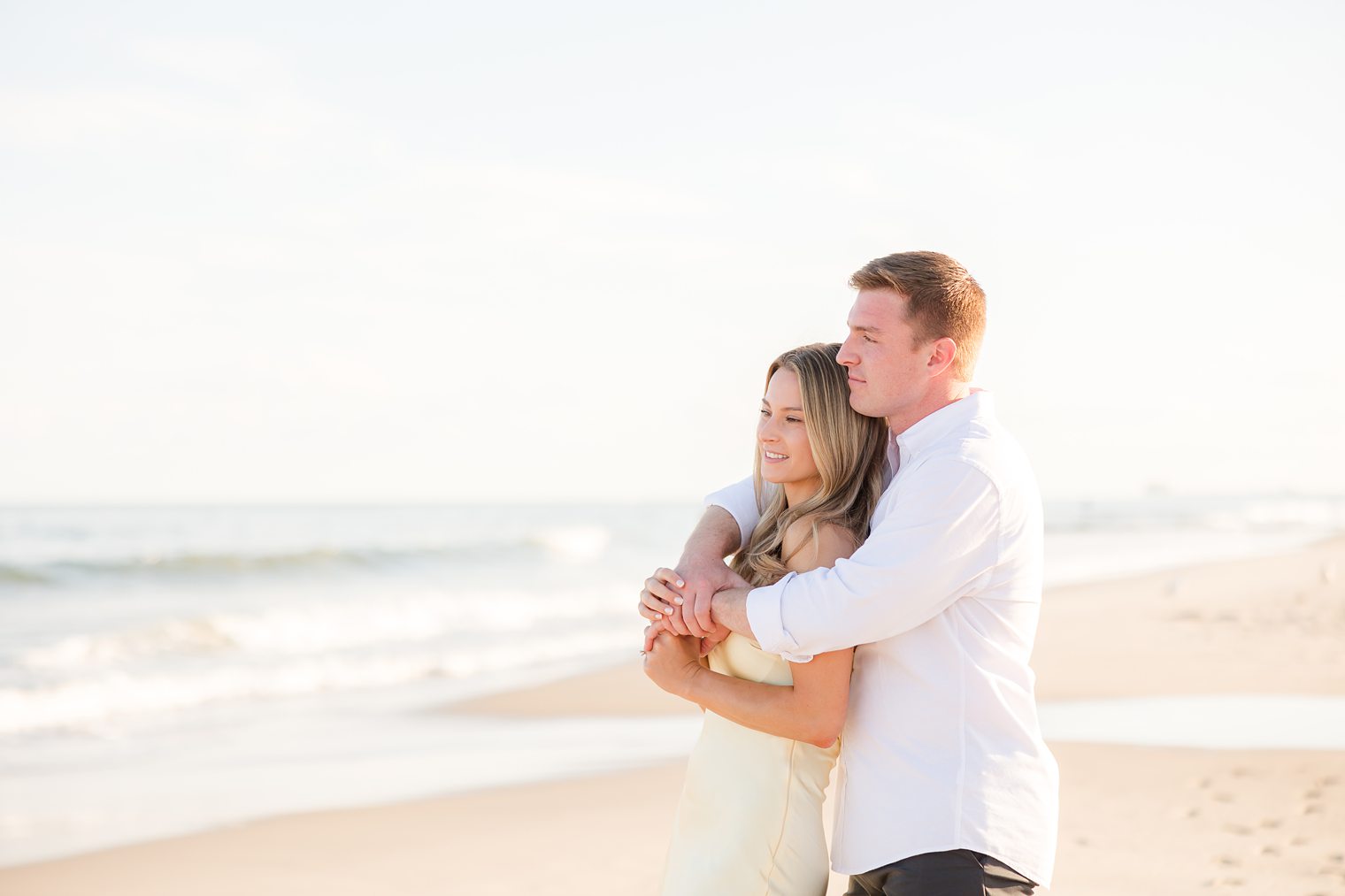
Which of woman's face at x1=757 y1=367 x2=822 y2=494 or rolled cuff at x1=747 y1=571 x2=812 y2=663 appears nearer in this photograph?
rolled cuff at x1=747 y1=571 x2=812 y2=663

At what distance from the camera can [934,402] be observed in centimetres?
285

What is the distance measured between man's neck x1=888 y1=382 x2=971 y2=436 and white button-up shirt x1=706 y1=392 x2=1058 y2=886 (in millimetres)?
142

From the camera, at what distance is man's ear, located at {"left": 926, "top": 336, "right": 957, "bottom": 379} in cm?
282

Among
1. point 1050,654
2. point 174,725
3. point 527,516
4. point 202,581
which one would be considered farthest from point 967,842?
point 527,516

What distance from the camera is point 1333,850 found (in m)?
5.60

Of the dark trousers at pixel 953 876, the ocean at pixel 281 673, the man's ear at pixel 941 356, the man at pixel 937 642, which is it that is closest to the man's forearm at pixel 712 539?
the man at pixel 937 642

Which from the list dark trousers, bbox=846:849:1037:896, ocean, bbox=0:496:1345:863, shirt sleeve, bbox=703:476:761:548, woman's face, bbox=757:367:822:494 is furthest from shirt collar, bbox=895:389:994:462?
ocean, bbox=0:496:1345:863

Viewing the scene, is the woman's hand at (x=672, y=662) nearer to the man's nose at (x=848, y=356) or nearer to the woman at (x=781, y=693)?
the woman at (x=781, y=693)

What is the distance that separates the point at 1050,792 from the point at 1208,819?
4116mm

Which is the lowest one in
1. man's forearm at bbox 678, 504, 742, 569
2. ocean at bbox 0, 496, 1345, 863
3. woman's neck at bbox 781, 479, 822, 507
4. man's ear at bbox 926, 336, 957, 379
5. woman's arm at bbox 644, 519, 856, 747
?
ocean at bbox 0, 496, 1345, 863

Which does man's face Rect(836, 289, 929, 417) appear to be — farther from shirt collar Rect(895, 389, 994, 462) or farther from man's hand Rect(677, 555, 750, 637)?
man's hand Rect(677, 555, 750, 637)

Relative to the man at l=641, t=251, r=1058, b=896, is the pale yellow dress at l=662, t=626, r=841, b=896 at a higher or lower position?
lower

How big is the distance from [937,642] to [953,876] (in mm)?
472

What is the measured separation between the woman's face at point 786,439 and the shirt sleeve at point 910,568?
54 cm
